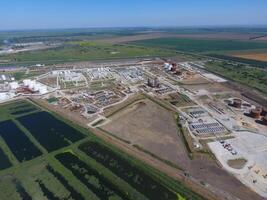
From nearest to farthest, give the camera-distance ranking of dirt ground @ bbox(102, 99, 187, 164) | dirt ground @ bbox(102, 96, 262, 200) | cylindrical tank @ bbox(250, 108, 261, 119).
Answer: dirt ground @ bbox(102, 96, 262, 200) → dirt ground @ bbox(102, 99, 187, 164) → cylindrical tank @ bbox(250, 108, 261, 119)

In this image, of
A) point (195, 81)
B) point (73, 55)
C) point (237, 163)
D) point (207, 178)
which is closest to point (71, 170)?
point (207, 178)

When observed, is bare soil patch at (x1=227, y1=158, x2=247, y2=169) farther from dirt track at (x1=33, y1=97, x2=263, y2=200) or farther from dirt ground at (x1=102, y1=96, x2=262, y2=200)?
dirt track at (x1=33, y1=97, x2=263, y2=200)

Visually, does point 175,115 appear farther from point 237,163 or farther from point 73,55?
point 73,55

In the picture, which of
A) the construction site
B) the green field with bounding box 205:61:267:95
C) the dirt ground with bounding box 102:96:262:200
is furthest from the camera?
the green field with bounding box 205:61:267:95

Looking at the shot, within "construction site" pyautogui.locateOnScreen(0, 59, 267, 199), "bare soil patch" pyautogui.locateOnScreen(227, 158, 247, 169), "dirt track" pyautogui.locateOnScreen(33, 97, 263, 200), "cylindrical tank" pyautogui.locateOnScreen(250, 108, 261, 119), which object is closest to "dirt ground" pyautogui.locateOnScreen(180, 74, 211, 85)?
"construction site" pyautogui.locateOnScreen(0, 59, 267, 199)

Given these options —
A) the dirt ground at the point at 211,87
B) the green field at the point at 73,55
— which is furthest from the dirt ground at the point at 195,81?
the green field at the point at 73,55

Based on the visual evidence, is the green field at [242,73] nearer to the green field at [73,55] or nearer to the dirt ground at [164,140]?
the dirt ground at [164,140]

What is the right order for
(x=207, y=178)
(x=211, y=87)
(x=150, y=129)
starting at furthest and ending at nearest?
(x=211, y=87) < (x=150, y=129) < (x=207, y=178)
